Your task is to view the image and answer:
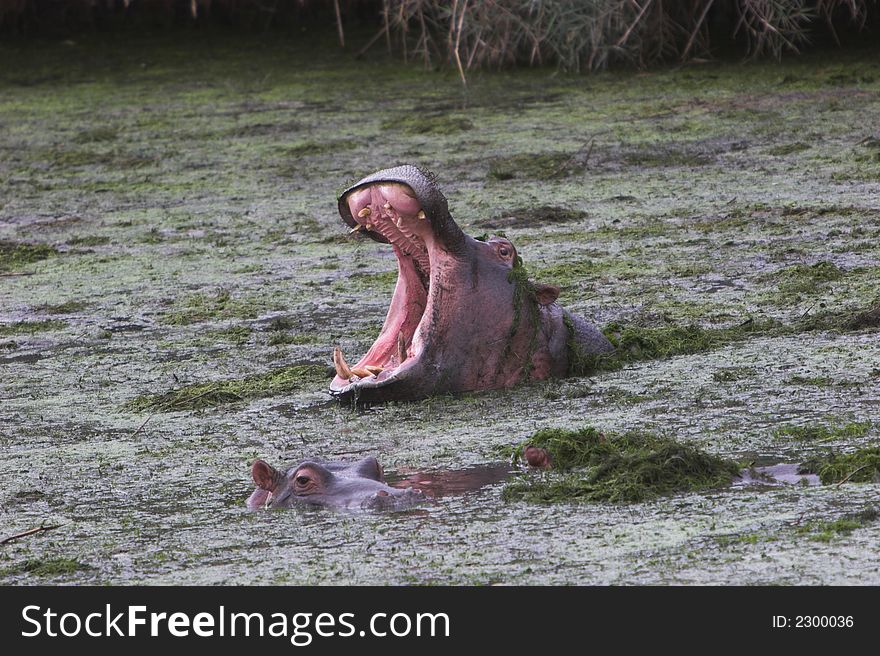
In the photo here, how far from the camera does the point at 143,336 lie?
6.02 metres

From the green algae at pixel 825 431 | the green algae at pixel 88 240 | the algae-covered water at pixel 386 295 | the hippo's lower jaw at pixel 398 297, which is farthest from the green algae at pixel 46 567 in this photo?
the green algae at pixel 88 240

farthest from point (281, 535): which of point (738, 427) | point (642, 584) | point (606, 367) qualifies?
point (606, 367)

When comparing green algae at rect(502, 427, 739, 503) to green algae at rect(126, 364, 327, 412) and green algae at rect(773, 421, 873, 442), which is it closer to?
green algae at rect(773, 421, 873, 442)

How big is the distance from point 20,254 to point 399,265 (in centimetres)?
302

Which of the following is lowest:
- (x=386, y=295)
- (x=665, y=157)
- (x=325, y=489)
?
(x=386, y=295)

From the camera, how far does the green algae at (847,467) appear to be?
3.70 m

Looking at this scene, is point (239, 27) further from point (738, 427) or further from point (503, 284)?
point (738, 427)

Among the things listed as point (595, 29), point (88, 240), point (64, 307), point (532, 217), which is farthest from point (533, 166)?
point (64, 307)

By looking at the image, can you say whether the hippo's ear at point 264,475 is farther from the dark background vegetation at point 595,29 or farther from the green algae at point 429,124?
the green algae at point 429,124

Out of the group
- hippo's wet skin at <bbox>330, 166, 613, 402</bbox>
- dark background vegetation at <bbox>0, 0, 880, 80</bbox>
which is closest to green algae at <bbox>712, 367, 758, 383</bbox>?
hippo's wet skin at <bbox>330, 166, 613, 402</bbox>

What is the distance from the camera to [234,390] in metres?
5.13

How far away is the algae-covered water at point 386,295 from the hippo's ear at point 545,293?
229 mm

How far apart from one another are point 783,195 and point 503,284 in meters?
2.78

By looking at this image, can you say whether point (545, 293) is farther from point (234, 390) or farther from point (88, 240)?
point (88, 240)
